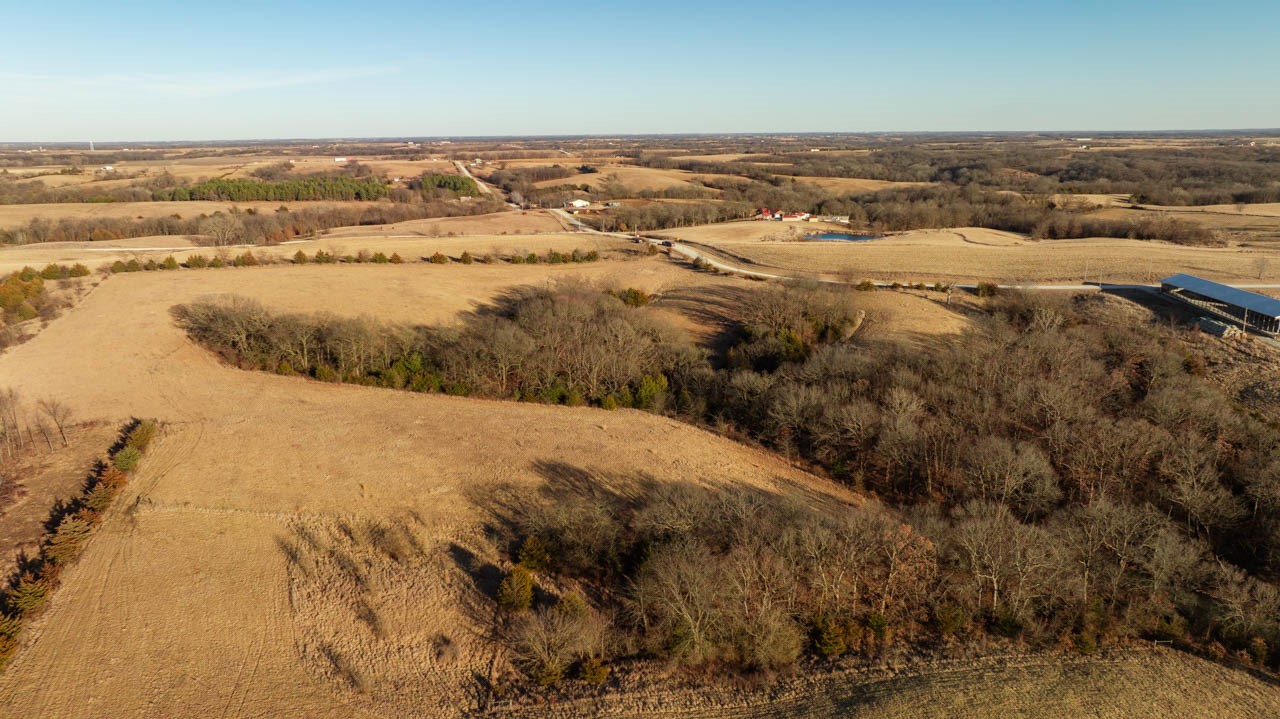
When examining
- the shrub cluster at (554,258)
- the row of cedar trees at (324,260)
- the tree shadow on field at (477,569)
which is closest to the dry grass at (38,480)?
the tree shadow on field at (477,569)

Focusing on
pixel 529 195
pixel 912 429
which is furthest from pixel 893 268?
pixel 529 195

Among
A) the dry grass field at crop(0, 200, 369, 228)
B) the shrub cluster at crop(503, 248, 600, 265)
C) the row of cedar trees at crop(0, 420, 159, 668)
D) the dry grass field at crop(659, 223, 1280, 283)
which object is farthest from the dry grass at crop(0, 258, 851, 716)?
the dry grass field at crop(0, 200, 369, 228)

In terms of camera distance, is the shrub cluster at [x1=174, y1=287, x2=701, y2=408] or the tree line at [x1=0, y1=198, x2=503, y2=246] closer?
the shrub cluster at [x1=174, y1=287, x2=701, y2=408]

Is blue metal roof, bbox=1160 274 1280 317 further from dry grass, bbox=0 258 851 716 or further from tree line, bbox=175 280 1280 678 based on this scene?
dry grass, bbox=0 258 851 716

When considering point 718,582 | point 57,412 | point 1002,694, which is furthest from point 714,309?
point 57,412

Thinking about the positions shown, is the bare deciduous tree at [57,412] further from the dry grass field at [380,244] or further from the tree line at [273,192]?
the tree line at [273,192]

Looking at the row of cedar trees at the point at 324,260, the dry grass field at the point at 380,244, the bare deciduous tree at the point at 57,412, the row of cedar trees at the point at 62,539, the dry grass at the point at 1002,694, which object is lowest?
the dry grass at the point at 1002,694
